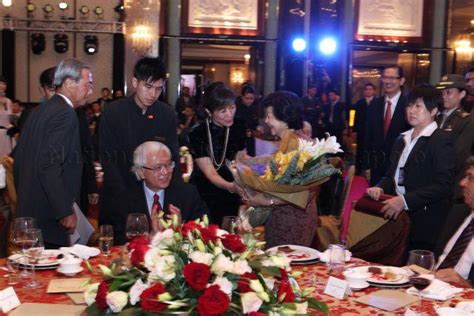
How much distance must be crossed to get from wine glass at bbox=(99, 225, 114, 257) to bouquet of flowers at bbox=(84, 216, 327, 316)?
93cm

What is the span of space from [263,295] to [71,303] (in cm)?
90

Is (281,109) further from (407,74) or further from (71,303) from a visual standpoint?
(407,74)

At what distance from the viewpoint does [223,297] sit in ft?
4.92

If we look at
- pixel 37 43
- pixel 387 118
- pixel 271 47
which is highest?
pixel 37 43

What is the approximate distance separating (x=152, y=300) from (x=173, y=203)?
1820mm

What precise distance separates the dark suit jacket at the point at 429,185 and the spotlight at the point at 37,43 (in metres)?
13.2

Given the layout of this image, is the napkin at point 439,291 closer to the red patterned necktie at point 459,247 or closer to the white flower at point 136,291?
the red patterned necktie at point 459,247

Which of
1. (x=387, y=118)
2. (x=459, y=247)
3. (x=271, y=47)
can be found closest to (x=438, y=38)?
(x=271, y=47)

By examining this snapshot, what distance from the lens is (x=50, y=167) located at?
336cm

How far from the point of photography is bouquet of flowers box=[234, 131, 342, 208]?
2859 millimetres

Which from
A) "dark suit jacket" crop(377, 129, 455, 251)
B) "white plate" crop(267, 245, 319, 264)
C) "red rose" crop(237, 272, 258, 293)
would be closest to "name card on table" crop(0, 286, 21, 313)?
"red rose" crop(237, 272, 258, 293)

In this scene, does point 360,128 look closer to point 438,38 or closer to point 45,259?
point 438,38

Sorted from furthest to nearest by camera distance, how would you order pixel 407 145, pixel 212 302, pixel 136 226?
pixel 407 145 < pixel 136 226 < pixel 212 302

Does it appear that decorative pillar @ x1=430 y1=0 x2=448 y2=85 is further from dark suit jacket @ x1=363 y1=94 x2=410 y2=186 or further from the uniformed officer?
the uniformed officer
